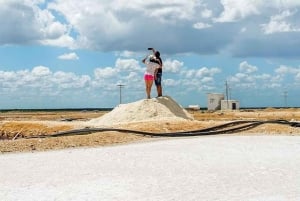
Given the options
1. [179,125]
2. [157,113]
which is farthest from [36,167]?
[157,113]

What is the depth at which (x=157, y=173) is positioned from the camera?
13.3 m

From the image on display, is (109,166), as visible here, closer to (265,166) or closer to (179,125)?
(265,166)

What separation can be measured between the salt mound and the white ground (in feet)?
36.8

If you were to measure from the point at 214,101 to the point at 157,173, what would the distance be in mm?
88134

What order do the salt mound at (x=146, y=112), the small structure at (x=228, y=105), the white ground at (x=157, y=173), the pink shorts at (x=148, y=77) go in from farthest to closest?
the small structure at (x=228, y=105) < the pink shorts at (x=148, y=77) < the salt mound at (x=146, y=112) < the white ground at (x=157, y=173)

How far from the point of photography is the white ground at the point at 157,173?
10913 millimetres

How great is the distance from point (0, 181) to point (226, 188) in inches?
208

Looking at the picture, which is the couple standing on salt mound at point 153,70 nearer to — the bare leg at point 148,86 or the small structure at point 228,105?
the bare leg at point 148,86

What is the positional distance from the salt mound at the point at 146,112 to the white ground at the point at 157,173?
11.2 metres

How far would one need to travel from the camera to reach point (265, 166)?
567 inches

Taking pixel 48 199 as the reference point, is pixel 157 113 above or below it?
above

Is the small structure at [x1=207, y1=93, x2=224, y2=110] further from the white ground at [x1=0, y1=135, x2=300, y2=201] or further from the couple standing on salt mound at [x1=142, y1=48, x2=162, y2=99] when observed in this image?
the white ground at [x1=0, y1=135, x2=300, y2=201]

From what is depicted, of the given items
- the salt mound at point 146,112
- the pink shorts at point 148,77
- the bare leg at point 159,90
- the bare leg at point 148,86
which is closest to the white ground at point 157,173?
the salt mound at point 146,112

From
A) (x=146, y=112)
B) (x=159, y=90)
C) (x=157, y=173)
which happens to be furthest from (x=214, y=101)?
(x=157, y=173)
